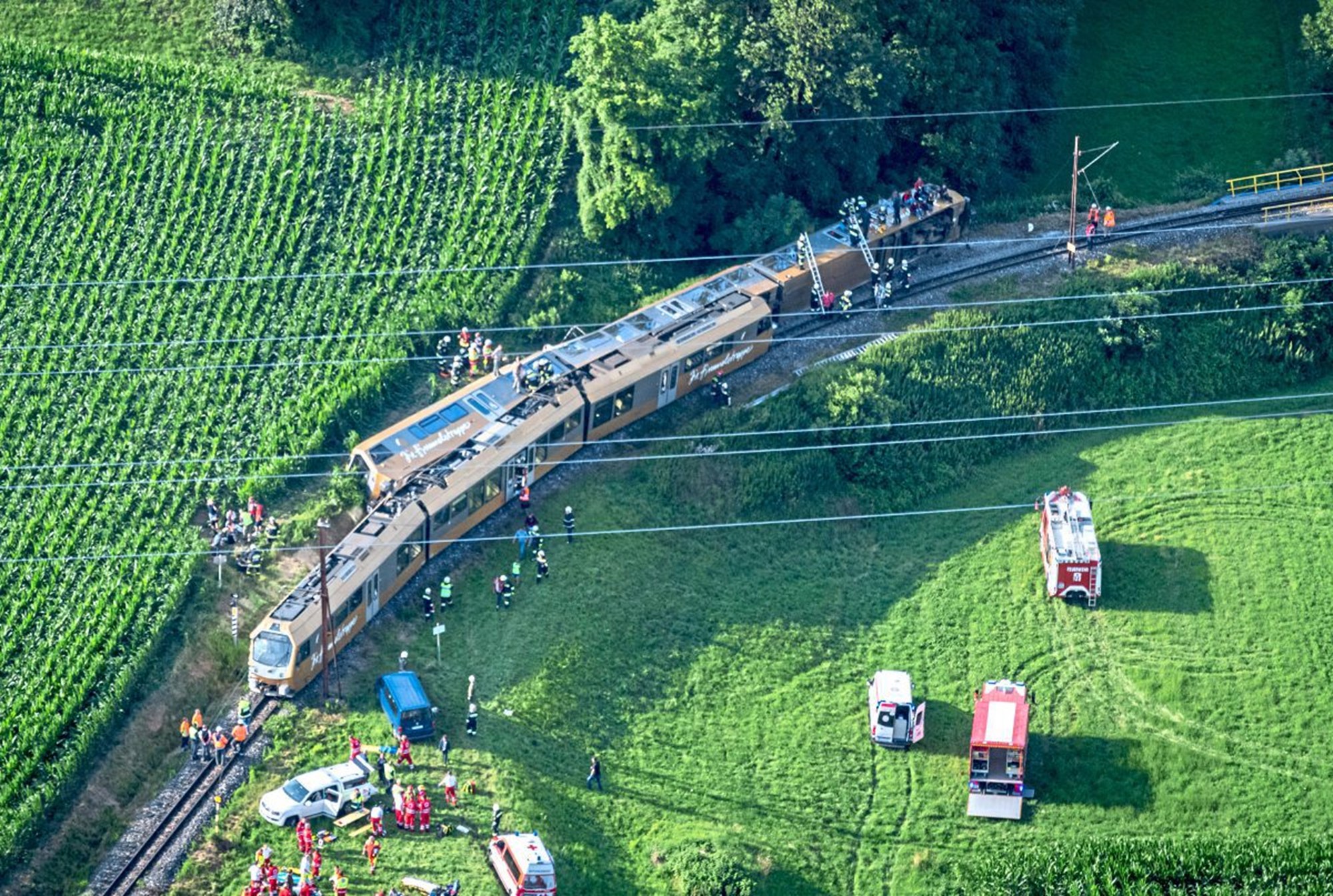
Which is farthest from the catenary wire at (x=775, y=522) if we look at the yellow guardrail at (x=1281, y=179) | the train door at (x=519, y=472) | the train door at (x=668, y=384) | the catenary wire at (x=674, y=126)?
the yellow guardrail at (x=1281, y=179)

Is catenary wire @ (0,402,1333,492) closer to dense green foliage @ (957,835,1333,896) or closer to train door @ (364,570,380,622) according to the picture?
train door @ (364,570,380,622)

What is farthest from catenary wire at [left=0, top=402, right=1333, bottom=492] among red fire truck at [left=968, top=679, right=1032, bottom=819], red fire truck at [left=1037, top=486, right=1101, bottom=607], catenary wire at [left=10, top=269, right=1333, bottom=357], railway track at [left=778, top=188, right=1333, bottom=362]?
red fire truck at [left=968, top=679, right=1032, bottom=819]

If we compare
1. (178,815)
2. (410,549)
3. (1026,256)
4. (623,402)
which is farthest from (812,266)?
(178,815)

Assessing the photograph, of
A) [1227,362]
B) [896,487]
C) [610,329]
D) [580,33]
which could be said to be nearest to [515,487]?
[610,329]

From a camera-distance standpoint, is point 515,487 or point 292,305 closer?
point 515,487

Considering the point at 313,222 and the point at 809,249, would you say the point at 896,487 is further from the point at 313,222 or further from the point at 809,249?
the point at 313,222

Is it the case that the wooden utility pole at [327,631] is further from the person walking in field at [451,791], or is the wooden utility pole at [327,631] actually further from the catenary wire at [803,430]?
the catenary wire at [803,430]
